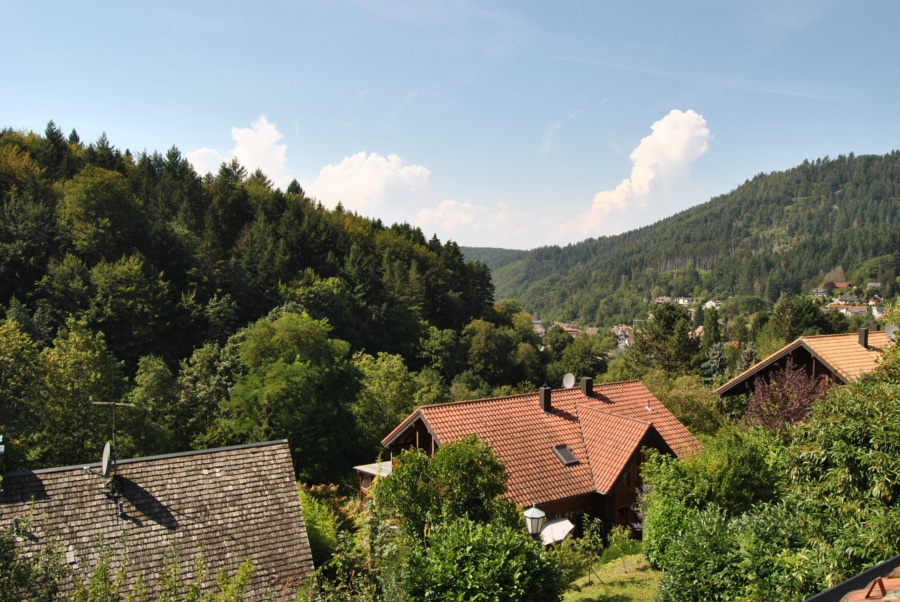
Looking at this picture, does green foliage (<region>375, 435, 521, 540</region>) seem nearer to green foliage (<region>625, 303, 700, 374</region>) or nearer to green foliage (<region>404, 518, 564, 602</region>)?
green foliage (<region>404, 518, 564, 602</region>)

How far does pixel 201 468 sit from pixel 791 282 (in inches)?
8525

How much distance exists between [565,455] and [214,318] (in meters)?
33.6

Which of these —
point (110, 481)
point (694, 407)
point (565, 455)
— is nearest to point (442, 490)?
point (110, 481)

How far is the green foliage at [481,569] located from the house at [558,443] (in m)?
8.91

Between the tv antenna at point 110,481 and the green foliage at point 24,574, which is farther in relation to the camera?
the tv antenna at point 110,481

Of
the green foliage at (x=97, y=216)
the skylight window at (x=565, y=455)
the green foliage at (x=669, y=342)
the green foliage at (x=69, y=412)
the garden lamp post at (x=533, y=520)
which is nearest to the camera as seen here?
the garden lamp post at (x=533, y=520)

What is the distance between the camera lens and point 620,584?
12422 millimetres

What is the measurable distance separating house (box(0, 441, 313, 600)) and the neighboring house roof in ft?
19.9

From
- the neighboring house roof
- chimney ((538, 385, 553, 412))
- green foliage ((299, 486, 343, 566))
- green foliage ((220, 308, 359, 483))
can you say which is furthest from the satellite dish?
green foliage ((220, 308, 359, 483))

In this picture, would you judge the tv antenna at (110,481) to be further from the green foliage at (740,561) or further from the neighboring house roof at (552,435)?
the green foliage at (740,561)

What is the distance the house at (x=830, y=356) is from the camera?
1986 centimetres

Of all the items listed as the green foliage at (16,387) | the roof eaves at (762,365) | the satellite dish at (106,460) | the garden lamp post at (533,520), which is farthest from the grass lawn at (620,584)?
the green foliage at (16,387)

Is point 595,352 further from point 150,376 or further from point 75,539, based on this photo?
point 75,539

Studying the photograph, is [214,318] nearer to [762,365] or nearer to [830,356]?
[762,365]
